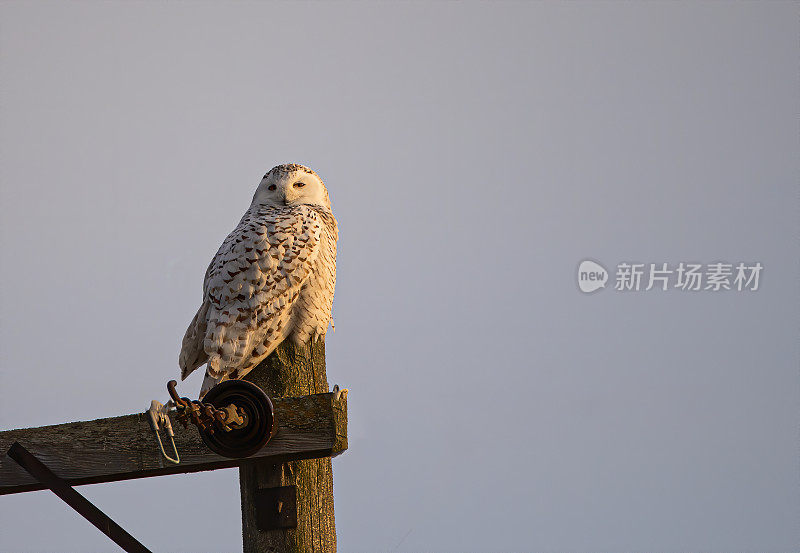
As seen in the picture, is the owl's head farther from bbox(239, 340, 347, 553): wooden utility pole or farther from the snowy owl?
bbox(239, 340, 347, 553): wooden utility pole

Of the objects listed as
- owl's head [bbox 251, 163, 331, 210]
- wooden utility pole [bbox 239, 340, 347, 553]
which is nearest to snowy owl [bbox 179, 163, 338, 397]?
owl's head [bbox 251, 163, 331, 210]

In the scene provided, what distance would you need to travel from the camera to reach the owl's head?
15.0 ft

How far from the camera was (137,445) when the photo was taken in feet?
8.34

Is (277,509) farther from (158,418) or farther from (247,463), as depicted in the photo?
(158,418)

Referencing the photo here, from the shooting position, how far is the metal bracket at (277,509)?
255cm

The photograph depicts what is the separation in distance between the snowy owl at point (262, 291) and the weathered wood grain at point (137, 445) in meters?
0.68

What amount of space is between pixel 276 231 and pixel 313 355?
1.21 meters

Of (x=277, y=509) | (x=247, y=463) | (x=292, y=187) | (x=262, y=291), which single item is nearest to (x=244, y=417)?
(x=247, y=463)

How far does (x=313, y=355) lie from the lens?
292 centimetres

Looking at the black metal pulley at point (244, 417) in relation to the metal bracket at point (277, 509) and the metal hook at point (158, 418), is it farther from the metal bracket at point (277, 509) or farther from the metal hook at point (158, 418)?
the metal bracket at point (277, 509)

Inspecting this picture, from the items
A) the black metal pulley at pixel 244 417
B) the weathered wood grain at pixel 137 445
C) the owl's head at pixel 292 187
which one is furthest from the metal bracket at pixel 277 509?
the owl's head at pixel 292 187

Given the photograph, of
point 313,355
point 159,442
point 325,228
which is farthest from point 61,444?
point 325,228

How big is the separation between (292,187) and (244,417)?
2.41 metres

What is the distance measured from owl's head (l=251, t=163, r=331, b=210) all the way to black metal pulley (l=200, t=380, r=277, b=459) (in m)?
2.29
